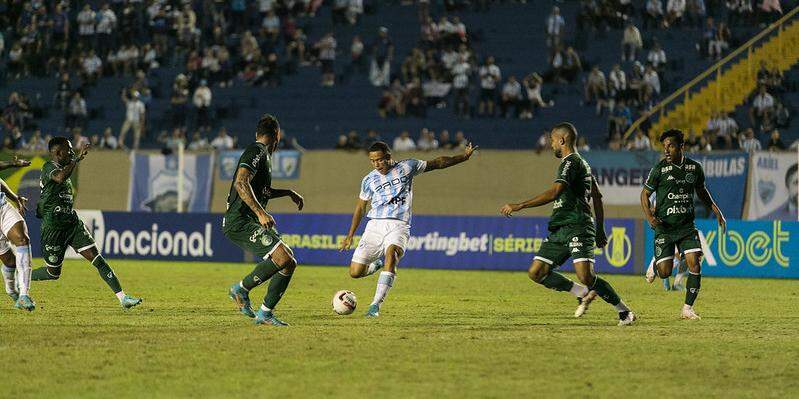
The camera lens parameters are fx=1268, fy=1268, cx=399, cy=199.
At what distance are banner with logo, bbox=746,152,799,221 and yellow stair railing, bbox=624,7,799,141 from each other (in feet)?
13.3

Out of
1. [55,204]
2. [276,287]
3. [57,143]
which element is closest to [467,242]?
[55,204]

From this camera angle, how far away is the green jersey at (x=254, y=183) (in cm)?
1392

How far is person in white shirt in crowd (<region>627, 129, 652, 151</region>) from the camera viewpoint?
32066 mm

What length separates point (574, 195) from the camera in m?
14.9

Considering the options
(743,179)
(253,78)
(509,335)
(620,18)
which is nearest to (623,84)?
(620,18)

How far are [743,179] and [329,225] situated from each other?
9.94 m

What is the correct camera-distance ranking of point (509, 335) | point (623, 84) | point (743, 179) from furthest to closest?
point (623, 84) < point (743, 179) < point (509, 335)

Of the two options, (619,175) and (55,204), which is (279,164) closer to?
(619,175)

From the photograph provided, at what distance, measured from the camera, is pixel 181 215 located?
31.8 m

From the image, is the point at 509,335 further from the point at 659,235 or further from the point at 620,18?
the point at 620,18

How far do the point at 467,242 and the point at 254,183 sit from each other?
51.8ft

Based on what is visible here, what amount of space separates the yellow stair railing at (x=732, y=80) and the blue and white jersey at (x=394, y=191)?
18792 mm

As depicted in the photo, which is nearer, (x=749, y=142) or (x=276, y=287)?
(x=276, y=287)

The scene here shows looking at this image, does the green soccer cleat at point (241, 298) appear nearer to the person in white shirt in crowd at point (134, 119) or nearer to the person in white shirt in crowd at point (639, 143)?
the person in white shirt in crowd at point (639, 143)
